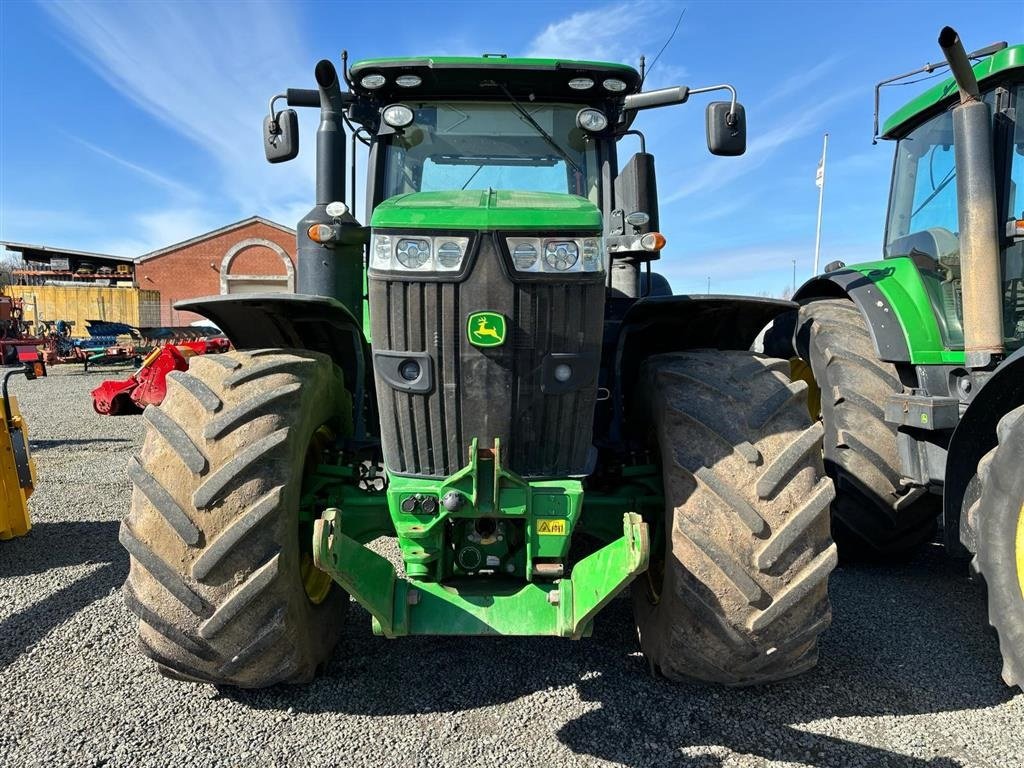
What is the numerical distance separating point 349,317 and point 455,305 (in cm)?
87

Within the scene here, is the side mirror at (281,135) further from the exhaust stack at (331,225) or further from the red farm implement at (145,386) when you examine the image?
the red farm implement at (145,386)

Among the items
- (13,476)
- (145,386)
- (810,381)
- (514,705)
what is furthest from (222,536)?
(145,386)

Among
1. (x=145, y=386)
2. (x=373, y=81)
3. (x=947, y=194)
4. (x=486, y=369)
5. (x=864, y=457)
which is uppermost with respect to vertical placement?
(x=373, y=81)

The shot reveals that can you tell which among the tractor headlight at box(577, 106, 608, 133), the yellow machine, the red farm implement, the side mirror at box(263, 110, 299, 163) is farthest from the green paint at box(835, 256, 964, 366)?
the red farm implement

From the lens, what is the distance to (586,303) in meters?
2.39

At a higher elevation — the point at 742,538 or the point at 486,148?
the point at 486,148

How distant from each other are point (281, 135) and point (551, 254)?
5.97ft

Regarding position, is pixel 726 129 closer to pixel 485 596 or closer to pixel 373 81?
pixel 373 81

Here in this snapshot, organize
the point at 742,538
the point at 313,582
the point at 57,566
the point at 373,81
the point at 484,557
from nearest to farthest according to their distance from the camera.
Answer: the point at 742,538, the point at 484,557, the point at 313,582, the point at 373,81, the point at 57,566

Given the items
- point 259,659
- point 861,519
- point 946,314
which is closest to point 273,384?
point 259,659

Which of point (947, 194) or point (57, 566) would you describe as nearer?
point (947, 194)

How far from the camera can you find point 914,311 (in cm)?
382

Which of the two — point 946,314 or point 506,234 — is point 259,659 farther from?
point 946,314

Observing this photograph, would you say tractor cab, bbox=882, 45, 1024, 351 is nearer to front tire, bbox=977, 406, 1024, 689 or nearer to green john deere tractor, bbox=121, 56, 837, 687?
front tire, bbox=977, 406, 1024, 689
